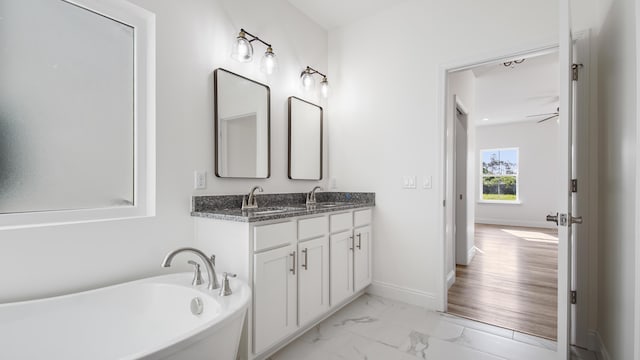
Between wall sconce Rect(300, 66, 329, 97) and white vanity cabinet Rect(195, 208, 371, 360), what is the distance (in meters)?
1.34

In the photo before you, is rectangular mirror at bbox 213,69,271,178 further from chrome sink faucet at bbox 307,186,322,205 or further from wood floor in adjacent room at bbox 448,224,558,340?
wood floor in adjacent room at bbox 448,224,558,340

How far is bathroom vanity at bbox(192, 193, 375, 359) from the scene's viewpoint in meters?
1.72

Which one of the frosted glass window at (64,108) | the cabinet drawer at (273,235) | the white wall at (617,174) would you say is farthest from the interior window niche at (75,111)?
the white wall at (617,174)

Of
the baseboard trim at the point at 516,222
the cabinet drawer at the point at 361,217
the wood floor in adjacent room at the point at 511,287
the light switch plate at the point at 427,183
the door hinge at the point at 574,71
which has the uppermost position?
the door hinge at the point at 574,71

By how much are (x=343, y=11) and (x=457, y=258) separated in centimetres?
337

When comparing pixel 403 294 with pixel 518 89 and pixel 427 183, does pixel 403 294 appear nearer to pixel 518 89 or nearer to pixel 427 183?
pixel 427 183

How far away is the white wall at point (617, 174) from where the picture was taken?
137 cm

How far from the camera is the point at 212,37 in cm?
215

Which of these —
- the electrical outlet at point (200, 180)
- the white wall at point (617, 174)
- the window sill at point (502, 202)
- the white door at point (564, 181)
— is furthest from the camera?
the window sill at point (502, 202)

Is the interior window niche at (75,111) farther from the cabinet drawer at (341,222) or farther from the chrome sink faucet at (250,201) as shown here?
the cabinet drawer at (341,222)

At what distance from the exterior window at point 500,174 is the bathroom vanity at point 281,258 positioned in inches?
273

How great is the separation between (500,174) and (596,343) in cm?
678

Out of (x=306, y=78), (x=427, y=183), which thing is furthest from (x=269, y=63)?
(x=427, y=183)

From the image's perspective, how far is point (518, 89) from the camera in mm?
4977
